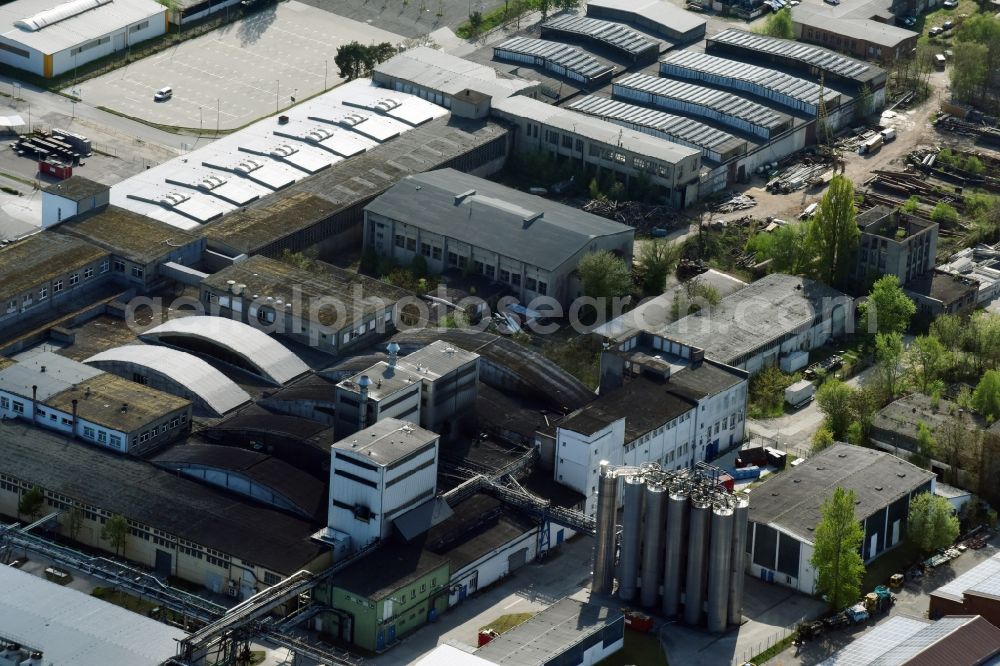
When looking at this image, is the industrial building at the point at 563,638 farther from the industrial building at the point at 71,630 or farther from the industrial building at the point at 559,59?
the industrial building at the point at 559,59

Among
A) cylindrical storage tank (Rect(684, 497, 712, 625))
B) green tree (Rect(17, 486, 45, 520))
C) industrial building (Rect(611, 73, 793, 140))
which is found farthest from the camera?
industrial building (Rect(611, 73, 793, 140))

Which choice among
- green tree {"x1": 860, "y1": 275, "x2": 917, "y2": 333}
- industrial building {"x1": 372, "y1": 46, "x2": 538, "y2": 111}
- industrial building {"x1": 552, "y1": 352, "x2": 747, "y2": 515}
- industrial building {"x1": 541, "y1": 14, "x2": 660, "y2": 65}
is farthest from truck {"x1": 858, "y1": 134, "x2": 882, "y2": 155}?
industrial building {"x1": 552, "y1": 352, "x2": 747, "y2": 515}

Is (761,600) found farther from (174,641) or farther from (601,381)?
(174,641)

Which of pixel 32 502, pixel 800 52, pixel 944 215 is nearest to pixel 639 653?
pixel 32 502

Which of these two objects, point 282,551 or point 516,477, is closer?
point 282,551

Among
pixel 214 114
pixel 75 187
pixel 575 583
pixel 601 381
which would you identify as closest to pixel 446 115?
pixel 214 114

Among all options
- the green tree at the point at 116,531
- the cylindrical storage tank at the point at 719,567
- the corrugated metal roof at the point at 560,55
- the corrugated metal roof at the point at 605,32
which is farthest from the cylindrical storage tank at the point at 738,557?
the corrugated metal roof at the point at 605,32

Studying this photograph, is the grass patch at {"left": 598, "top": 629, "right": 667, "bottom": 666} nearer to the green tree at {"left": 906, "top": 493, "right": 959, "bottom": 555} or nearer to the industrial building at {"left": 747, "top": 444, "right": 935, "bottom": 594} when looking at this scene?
the industrial building at {"left": 747, "top": 444, "right": 935, "bottom": 594}

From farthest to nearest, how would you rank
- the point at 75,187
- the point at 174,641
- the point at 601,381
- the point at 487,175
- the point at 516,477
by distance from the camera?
the point at 487,175 → the point at 75,187 → the point at 601,381 → the point at 516,477 → the point at 174,641
